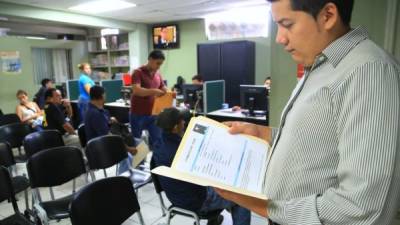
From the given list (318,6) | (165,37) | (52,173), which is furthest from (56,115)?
(165,37)

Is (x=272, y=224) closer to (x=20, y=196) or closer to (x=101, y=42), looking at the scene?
(x=20, y=196)

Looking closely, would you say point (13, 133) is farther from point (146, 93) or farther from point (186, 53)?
point (186, 53)

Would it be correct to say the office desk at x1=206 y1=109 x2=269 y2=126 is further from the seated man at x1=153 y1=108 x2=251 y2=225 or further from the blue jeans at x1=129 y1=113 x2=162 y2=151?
the seated man at x1=153 y1=108 x2=251 y2=225

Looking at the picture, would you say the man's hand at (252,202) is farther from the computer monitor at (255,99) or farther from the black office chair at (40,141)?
the computer monitor at (255,99)

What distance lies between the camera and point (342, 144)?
0.53m

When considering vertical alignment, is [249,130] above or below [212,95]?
above

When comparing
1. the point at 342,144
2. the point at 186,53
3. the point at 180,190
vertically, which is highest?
the point at 186,53

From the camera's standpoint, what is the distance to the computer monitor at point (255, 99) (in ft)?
11.9

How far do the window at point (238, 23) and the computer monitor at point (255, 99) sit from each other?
8.43 feet

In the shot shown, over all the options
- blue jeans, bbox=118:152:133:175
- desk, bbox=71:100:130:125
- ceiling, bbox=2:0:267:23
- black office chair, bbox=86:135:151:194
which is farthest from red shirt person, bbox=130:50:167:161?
ceiling, bbox=2:0:267:23

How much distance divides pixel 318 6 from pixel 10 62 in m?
6.26

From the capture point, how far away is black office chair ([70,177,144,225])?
56.2 inches

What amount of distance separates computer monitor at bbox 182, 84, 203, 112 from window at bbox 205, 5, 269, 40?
8.08 feet

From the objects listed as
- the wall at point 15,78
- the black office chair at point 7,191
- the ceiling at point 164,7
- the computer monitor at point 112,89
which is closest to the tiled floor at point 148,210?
the black office chair at point 7,191
